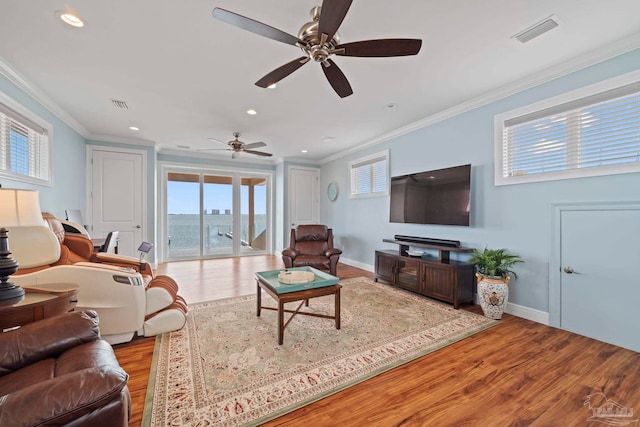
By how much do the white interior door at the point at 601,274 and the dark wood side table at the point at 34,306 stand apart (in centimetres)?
433

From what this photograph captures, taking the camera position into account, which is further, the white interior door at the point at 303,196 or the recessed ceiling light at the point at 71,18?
the white interior door at the point at 303,196

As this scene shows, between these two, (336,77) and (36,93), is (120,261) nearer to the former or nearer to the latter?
(36,93)

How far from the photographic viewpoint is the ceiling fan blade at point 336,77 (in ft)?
6.57

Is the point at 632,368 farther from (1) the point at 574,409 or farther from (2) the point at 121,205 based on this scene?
(2) the point at 121,205

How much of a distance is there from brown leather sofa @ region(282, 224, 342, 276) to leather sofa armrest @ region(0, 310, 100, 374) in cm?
305

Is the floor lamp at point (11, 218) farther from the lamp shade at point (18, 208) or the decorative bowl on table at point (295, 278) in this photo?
the decorative bowl on table at point (295, 278)

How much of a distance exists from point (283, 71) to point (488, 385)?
2.82 m

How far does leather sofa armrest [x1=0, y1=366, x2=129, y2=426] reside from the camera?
805 mm

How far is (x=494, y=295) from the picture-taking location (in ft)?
9.37

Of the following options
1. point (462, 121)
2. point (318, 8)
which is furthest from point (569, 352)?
point (318, 8)

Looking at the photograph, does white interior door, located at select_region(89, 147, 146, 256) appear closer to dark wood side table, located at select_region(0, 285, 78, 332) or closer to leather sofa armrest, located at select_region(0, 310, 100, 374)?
dark wood side table, located at select_region(0, 285, 78, 332)

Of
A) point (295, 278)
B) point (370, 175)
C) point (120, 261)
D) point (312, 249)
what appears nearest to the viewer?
point (295, 278)

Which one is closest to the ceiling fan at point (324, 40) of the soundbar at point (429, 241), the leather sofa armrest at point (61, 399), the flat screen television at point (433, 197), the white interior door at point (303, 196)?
the leather sofa armrest at point (61, 399)

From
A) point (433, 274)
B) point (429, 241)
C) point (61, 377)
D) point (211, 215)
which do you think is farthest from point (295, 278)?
point (211, 215)
